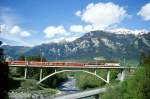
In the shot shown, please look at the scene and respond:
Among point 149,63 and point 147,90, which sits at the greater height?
point 149,63

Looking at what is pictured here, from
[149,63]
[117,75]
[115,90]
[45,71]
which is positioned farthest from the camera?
[117,75]

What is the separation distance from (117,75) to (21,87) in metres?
48.7

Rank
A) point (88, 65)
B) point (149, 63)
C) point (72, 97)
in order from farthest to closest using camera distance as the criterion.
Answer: point (88, 65) → point (72, 97) → point (149, 63)

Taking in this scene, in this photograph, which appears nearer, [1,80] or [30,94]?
[1,80]

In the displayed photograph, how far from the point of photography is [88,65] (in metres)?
104

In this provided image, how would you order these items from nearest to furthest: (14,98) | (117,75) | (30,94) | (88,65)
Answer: (14,98) < (30,94) < (88,65) < (117,75)

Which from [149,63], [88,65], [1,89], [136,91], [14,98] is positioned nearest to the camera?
[1,89]

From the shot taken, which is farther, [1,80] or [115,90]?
[115,90]

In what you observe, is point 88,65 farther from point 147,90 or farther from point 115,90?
point 147,90

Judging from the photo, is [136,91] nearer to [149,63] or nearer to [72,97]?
[149,63]

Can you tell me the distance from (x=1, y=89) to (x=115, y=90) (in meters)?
37.2

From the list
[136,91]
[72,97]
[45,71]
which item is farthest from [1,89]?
[45,71]

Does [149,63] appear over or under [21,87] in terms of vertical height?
over

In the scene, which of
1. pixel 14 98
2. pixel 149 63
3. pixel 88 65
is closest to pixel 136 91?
pixel 149 63
